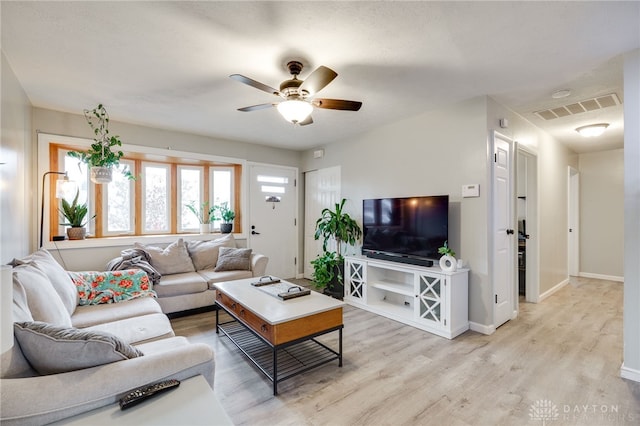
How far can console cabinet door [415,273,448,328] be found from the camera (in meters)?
2.93

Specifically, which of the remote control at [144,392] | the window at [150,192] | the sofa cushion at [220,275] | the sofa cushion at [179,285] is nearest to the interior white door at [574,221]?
the sofa cushion at [220,275]

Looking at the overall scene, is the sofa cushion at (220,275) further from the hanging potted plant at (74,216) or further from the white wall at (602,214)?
the white wall at (602,214)

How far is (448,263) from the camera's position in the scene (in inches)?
117

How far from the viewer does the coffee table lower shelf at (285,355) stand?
2.15 meters

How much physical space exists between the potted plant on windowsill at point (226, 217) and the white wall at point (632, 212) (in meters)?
4.58

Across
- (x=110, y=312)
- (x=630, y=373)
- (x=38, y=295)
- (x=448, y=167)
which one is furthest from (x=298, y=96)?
(x=630, y=373)

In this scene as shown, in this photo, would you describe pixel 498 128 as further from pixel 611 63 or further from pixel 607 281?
pixel 607 281

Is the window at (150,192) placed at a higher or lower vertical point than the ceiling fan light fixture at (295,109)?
lower

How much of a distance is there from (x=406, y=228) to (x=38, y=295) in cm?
321

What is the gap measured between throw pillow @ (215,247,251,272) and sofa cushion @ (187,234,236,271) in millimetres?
182

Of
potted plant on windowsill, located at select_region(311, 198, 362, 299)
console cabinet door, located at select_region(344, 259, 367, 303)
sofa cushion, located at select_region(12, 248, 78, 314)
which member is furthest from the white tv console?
sofa cushion, located at select_region(12, 248, 78, 314)

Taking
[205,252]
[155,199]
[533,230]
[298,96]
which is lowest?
[205,252]

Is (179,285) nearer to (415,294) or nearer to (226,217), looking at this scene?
(226,217)

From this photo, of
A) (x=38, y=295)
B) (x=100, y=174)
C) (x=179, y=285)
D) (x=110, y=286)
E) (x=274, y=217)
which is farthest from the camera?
(x=274, y=217)
